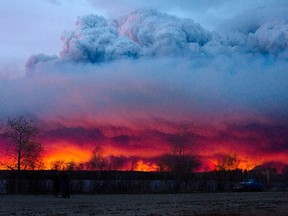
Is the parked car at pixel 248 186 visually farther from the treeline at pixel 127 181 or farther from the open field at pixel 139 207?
the open field at pixel 139 207

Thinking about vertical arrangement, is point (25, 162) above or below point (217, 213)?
above

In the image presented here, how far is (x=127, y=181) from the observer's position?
59.3 metres

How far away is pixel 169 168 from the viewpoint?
7806 cm

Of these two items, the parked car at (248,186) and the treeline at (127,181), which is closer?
the treeline at (127,181)

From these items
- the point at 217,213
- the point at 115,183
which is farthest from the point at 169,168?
the point at 217,213

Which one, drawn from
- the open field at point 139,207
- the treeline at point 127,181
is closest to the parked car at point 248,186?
the treeline at point 127,181

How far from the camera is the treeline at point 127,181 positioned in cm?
5306

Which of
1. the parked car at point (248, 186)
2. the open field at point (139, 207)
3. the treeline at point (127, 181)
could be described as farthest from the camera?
the parked car at point (248, 186)

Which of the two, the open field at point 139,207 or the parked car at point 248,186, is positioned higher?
the parked car at point 248,186

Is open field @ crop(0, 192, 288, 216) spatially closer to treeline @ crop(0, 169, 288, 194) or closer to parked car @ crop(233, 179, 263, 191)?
treeline @ crop(0, 169, 288, 194)

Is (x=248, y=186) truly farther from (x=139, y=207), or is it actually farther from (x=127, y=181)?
(x=139, y=207)

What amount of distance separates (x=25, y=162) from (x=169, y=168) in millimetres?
29249

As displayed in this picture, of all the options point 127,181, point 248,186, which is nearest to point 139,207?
point 127,181

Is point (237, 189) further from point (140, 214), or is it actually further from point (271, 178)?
point (140, 214)
